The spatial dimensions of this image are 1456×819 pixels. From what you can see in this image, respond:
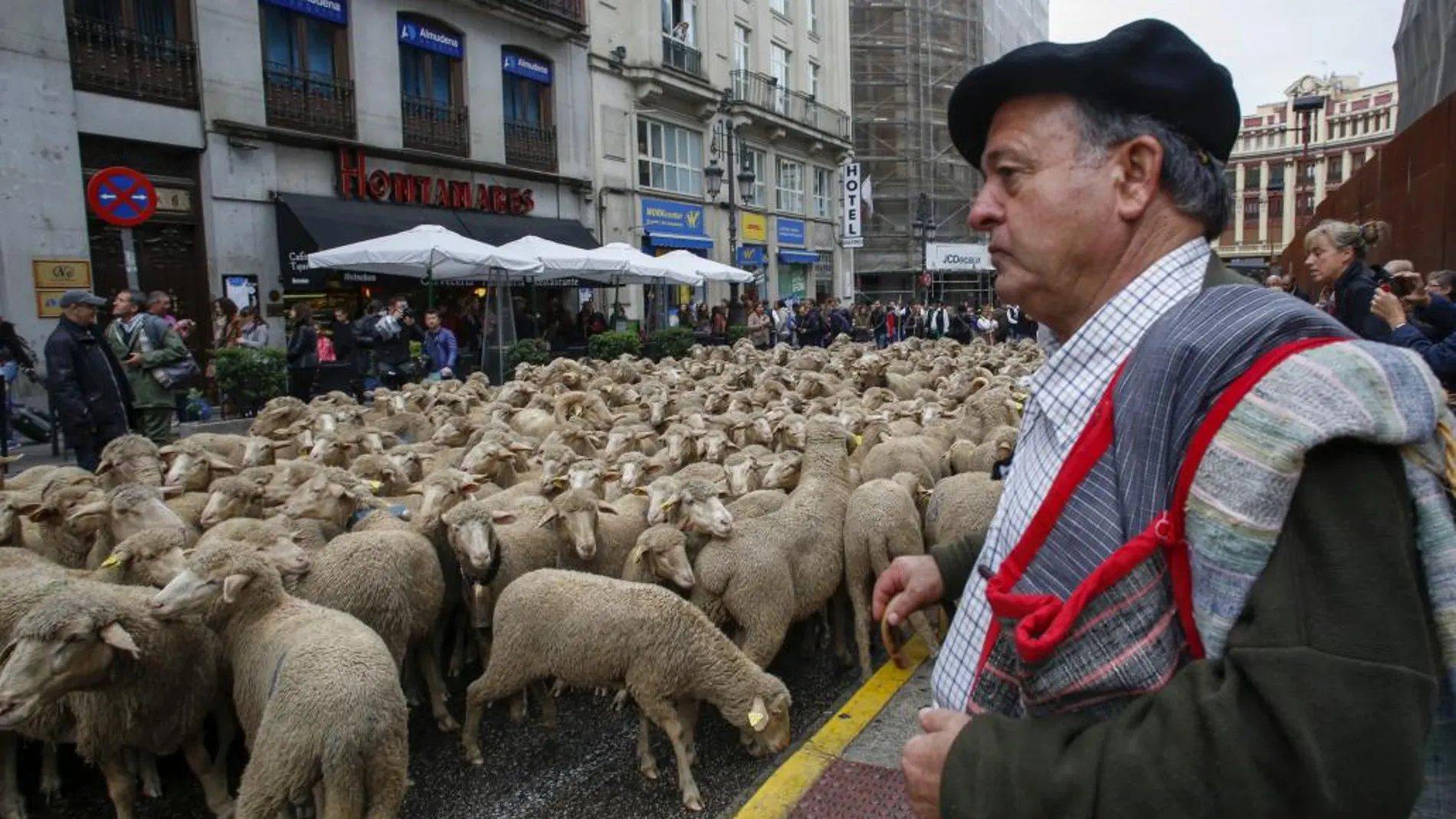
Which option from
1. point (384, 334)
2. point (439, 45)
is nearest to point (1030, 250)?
point (384, 334)

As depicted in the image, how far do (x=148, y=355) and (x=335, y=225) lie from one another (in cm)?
903

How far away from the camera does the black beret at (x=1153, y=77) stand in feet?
3.99

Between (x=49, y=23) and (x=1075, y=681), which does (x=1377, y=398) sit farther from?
(x=49, y=23)

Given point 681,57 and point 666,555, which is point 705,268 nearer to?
point 681,57

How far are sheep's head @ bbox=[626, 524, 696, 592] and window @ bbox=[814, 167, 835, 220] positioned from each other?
3355 cm

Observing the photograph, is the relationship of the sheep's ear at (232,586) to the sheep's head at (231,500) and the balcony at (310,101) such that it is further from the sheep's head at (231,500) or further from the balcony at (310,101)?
the balcony at (310,101)

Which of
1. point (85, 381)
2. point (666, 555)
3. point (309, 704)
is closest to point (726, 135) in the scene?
point (85, 381)

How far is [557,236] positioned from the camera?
22766 mm

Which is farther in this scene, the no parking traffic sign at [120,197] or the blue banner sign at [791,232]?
the blue banner sign at [791,232]

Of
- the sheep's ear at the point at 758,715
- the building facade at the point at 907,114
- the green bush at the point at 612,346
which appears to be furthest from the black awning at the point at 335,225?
the building facade at the point at 907,114

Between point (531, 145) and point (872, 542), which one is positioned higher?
point (531, 145)

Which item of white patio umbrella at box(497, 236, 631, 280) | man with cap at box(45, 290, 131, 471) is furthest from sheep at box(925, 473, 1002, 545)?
white patio umbrella at box(497, 236, 631, 280)

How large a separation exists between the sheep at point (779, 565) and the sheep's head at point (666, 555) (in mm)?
129

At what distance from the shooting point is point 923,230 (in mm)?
34188
